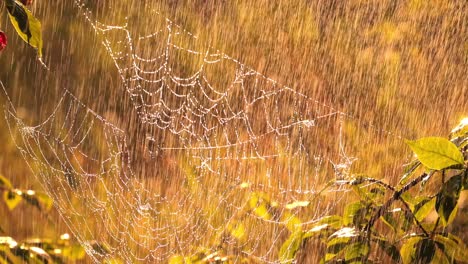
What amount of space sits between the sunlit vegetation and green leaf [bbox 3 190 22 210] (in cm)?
77

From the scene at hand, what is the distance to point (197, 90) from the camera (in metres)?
2.67

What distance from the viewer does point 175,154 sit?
2439 mm

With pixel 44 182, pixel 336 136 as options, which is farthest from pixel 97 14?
pixel 336 136

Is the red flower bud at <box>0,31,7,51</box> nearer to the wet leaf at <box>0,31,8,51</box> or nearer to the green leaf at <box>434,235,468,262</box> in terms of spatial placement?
the wet leaf at <box>0,31,8,51</box>

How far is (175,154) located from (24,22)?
201 cm

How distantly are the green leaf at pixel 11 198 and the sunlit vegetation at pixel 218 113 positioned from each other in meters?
0.77

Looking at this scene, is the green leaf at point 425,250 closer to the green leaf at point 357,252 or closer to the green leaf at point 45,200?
the green leaf at point 357,252

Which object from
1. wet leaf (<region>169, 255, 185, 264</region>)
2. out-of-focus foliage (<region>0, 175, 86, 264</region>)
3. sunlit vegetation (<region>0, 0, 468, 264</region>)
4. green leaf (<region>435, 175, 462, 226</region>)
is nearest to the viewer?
green leaf (<region>435, 175, 462, 226</region>)

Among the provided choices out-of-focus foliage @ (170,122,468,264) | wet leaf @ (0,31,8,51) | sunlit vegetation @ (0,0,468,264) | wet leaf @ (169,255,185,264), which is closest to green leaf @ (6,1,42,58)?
wet leaf @ (0,31,8,51)

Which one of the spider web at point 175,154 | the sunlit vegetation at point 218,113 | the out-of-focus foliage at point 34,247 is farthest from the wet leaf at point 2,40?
the spider web at point 175,154

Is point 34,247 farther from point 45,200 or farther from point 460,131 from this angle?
point 460,131

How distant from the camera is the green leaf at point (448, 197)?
0.37 metres

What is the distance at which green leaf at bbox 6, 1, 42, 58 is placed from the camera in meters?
0.43

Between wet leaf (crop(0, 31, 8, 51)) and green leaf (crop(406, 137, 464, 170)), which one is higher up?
wet leaf (crop(0, 31, 8, 51))
